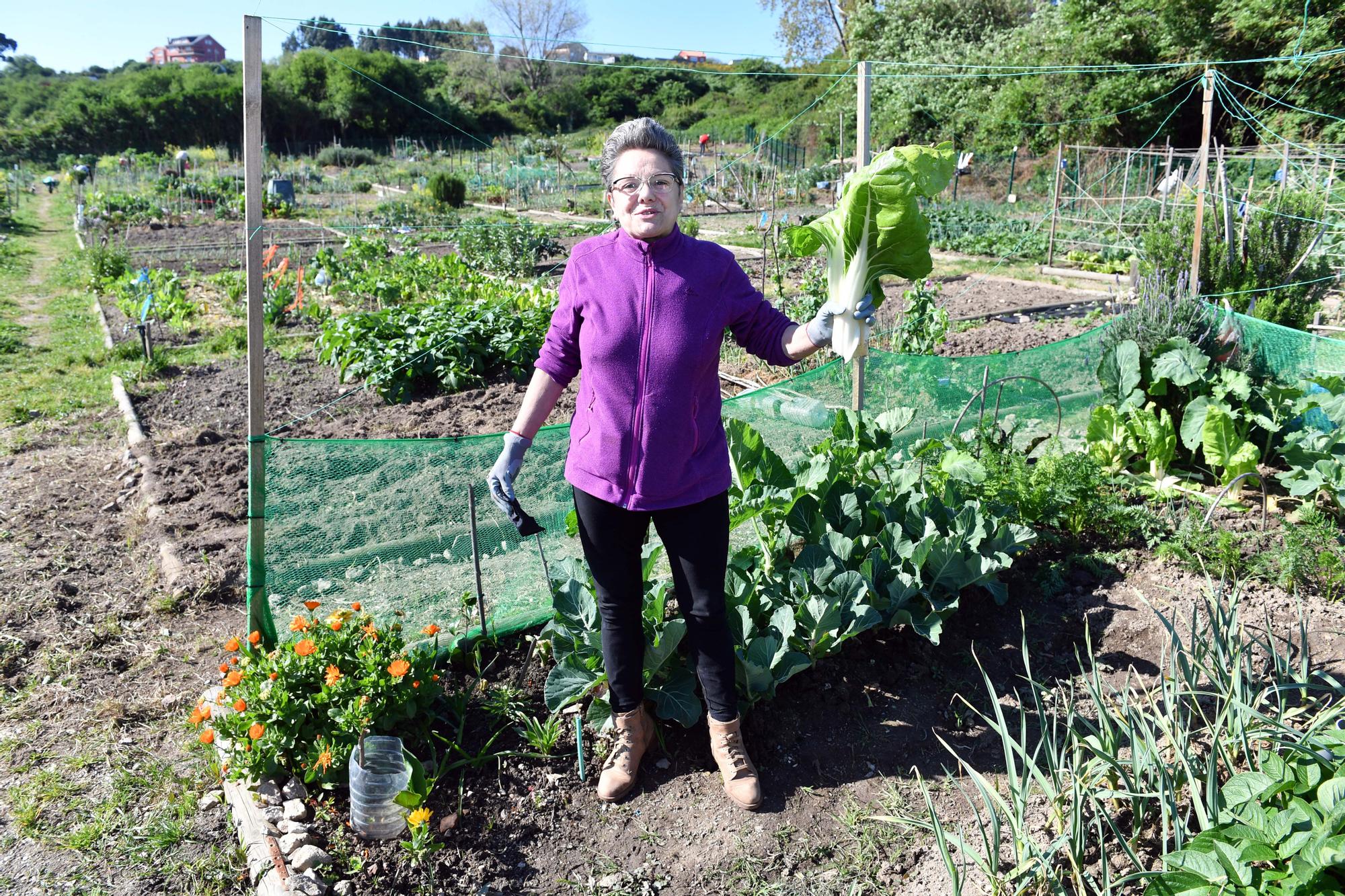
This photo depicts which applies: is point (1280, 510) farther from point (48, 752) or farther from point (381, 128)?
point (381, 128)

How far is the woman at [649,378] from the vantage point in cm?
222

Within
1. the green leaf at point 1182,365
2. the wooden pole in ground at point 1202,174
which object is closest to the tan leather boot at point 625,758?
the green leaf at point 1182,365

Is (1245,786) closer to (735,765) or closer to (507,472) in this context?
(735,765)

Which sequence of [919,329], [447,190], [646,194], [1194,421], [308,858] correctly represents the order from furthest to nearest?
1. [447,190]
2. [919,329]
3. [1194,421]
4. [308,858]
5. [646,194]

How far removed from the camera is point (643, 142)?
219cm

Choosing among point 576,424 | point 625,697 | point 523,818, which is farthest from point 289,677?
point 576,424

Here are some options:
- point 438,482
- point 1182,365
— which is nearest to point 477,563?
point 438,482

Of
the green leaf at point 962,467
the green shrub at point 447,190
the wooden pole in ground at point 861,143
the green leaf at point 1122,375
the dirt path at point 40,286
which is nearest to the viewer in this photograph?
the green leaf at point 962,467

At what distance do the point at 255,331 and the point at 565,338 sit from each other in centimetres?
112

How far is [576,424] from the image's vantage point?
241 cm

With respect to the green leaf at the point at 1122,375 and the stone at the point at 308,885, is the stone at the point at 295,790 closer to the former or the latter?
the stone at the point at 308,885

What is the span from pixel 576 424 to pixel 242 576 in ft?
7.82

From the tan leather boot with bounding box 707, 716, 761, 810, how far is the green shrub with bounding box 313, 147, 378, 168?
33.8 m

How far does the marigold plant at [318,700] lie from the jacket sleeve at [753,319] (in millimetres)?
1317
